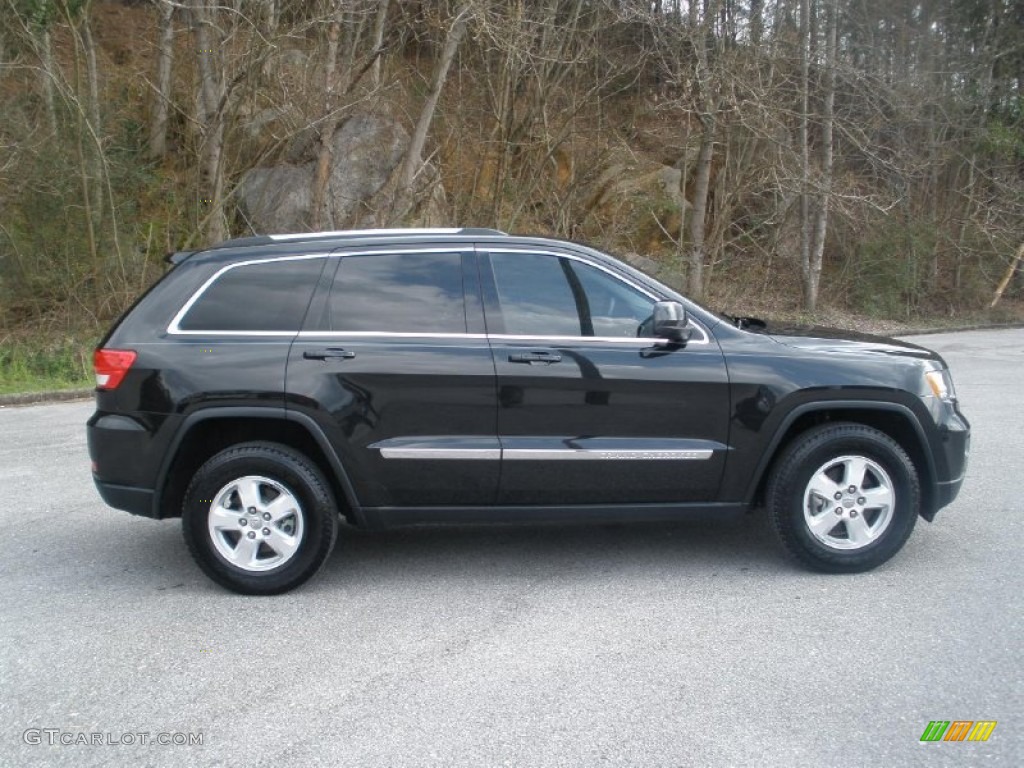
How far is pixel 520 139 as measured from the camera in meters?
18.7

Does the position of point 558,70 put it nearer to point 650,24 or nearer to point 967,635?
point 650,24

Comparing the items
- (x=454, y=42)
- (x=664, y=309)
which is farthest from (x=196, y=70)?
(x=664, y=309)

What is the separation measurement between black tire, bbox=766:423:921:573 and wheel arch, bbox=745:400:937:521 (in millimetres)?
85

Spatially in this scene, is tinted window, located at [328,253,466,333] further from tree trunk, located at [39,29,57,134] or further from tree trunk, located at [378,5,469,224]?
tree trunk, located at [39,29,57,134]

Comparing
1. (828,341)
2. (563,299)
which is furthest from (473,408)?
(828,341)

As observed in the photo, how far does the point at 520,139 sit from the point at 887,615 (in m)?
15.7

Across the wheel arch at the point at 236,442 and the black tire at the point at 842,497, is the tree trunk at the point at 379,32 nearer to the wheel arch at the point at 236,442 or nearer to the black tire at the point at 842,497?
the wheel arch at the point at 236,442

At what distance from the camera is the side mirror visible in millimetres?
4578

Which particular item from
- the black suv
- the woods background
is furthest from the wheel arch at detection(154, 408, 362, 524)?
the woods background

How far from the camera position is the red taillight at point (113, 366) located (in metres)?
4.75

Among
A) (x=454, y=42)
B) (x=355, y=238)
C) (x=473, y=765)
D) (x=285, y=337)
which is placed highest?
(x=454, y=42)

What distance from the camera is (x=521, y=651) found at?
13.4 feet

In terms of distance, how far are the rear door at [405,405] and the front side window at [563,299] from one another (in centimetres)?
26

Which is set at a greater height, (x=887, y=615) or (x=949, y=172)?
(x=949, y=172)
